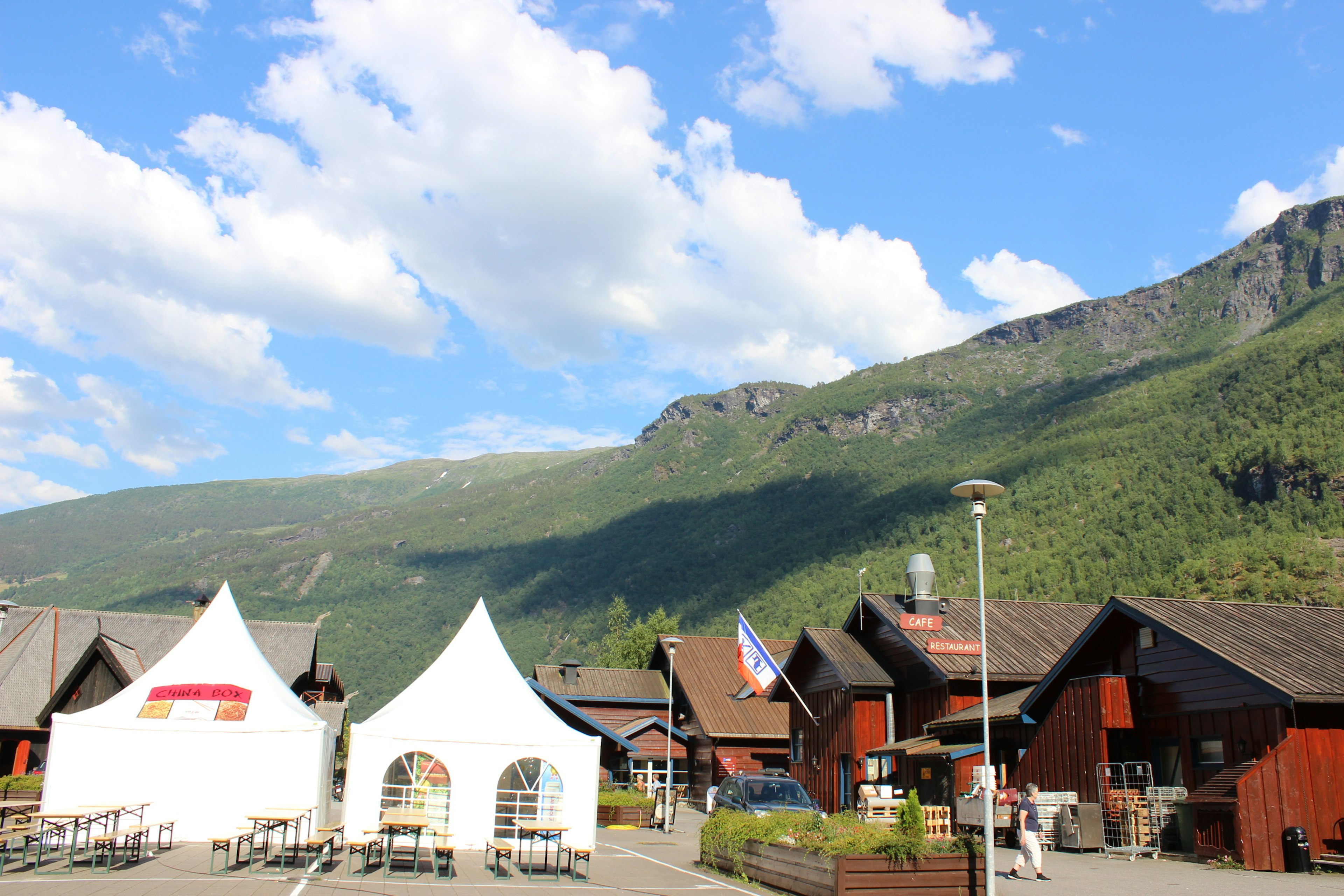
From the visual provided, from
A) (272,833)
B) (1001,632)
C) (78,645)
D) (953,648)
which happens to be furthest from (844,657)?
(78,645)

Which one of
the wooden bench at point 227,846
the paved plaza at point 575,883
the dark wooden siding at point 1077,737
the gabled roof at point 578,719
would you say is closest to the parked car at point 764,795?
the paved plaza at point 575,883

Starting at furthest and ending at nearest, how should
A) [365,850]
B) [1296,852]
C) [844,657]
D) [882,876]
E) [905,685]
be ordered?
[844,657]
[905,685]
[365,850]
[1296,852]
[882,876]

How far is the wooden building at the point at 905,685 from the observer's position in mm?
27812

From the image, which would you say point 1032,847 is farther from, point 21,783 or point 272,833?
point 21,783

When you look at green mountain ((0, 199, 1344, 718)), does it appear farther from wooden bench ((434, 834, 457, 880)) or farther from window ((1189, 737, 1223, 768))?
wooden bench ((434, 834, 457, 880))

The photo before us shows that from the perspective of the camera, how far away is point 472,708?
2034 centimetres

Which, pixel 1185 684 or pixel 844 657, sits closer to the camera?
pixel 1185 684

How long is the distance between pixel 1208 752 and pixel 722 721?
23.3 metres

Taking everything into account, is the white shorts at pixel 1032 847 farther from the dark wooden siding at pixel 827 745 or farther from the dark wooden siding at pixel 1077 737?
the dark wooden siding at pixel 827 745

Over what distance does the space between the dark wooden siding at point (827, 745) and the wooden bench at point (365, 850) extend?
17.1 m

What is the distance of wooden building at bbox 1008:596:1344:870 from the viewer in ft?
55.1

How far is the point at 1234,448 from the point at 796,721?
232ft

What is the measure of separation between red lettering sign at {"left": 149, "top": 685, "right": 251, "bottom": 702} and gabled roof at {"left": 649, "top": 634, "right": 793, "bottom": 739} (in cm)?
2194

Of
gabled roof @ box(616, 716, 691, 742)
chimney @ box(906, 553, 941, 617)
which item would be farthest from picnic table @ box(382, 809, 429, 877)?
gabled roof @ box(616, 716, 691, 742)
